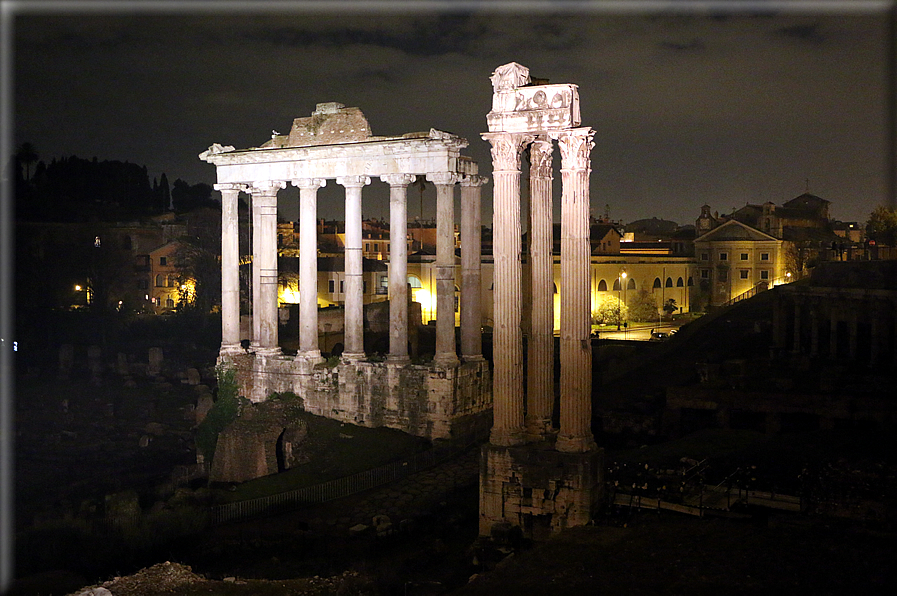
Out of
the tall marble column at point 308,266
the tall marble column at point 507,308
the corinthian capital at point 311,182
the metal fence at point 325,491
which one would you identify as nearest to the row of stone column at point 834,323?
the metal fence at point 325,491

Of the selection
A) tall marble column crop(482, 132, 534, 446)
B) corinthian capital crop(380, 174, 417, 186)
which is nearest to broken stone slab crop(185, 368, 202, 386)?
corinthian capital crop(380, 174, 417, 186)

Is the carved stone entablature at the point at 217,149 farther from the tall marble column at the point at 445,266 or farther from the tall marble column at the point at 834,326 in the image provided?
the tall marble column at the point at 834,326

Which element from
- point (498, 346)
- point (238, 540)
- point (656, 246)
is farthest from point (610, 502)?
point (656, 246)

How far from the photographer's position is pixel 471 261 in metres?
26.2

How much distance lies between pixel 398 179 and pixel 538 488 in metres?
11.8

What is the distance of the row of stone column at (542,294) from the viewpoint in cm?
1639

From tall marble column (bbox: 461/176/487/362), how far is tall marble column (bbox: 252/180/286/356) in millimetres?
5973

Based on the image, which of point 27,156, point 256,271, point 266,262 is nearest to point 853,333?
point 266,262

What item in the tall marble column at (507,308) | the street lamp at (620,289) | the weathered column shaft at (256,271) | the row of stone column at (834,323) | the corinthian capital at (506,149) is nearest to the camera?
the corinthian capital at (506,149)

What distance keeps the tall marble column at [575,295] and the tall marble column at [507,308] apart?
88 cm

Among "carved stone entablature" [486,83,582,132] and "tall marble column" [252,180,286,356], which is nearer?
"carved stone entablature" [486,83,582,132]

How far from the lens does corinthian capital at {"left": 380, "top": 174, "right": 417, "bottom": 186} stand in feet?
84.5

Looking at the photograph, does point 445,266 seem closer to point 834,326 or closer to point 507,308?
point 507,308

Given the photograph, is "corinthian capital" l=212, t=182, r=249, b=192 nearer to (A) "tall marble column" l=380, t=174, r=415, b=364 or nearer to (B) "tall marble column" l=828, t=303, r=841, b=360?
(A) "tall marble column" l=380, t=174, r=415, b=364
